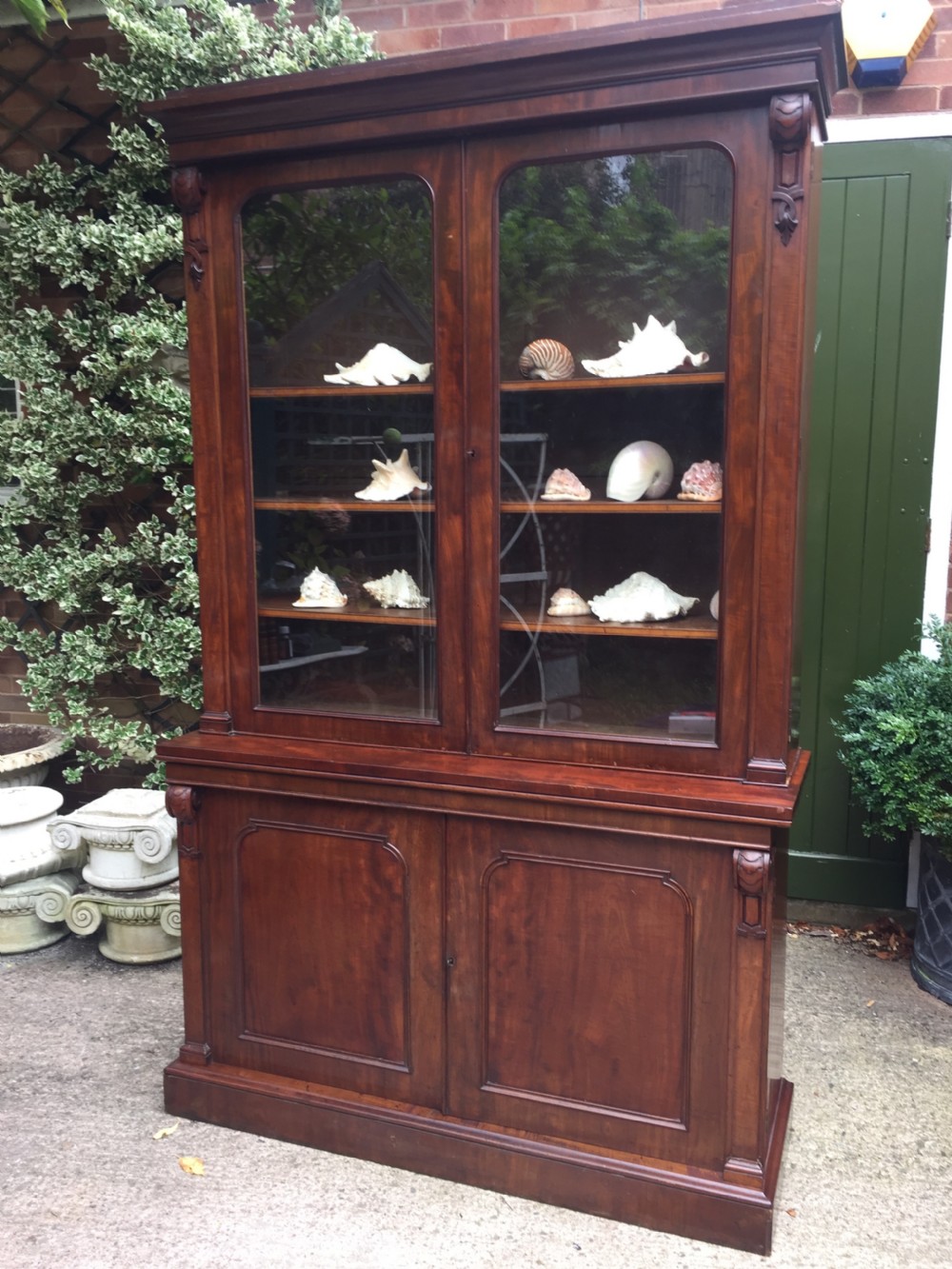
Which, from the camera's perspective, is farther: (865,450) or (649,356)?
(865,450)

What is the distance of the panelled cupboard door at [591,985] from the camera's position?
2.04 meters

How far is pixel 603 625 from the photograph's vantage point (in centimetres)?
213

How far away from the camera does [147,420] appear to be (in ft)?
10.6

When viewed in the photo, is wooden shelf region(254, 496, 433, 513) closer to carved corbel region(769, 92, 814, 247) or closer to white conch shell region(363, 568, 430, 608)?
white conch shell region(363, 568, 430, 608)

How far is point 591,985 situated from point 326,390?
4.53 ft

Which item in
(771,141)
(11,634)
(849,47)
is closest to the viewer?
(771,141)

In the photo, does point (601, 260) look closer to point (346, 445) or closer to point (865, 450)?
point (346, 445)

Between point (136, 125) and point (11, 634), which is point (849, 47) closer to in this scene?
point (136, 125)

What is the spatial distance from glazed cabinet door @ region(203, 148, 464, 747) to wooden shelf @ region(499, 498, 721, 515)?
12 centimetres

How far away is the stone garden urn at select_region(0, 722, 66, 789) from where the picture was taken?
356 centimetres

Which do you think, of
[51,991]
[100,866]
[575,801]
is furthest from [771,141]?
[51,991]

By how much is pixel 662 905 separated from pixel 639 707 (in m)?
0.39

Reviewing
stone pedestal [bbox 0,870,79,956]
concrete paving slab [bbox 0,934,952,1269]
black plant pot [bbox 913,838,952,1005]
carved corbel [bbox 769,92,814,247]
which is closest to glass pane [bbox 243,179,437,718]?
carved corbel [bbox 769,92,814,247]

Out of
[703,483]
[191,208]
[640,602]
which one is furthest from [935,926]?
[191,208]
